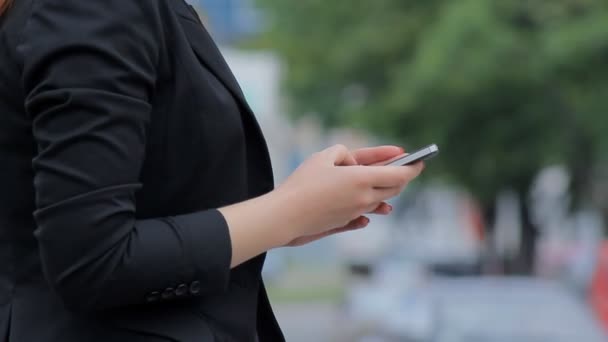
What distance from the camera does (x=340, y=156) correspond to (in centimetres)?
166

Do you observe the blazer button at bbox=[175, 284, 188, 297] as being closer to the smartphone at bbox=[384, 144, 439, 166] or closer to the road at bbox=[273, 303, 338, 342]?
the smartphone at bbox=[384, 144, 439, 166]

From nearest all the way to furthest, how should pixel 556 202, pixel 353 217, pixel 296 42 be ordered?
pixel 353 217, pixel 296 42, pixel 556 202

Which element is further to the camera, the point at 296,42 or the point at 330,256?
the point at 330,256

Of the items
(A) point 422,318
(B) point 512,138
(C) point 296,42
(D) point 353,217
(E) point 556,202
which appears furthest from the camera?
(E) point 556,202

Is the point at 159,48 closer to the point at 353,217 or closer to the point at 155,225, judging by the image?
the point at 155,225

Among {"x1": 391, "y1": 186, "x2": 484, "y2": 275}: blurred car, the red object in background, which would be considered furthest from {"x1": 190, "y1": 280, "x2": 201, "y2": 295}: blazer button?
{"x1": 391, "y1": 186, "x2": 484, "y2": 275}: blurred car

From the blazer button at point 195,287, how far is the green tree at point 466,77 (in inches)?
451

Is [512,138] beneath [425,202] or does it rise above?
above

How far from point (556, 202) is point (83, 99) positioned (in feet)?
60.0

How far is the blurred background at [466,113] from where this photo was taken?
8.75m

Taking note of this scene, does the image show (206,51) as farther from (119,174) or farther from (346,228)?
(346,228)

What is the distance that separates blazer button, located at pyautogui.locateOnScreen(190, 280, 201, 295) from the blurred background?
5854mm

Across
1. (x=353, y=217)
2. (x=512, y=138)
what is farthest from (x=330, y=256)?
(x=353, y=217)

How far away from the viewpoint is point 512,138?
1569cm
